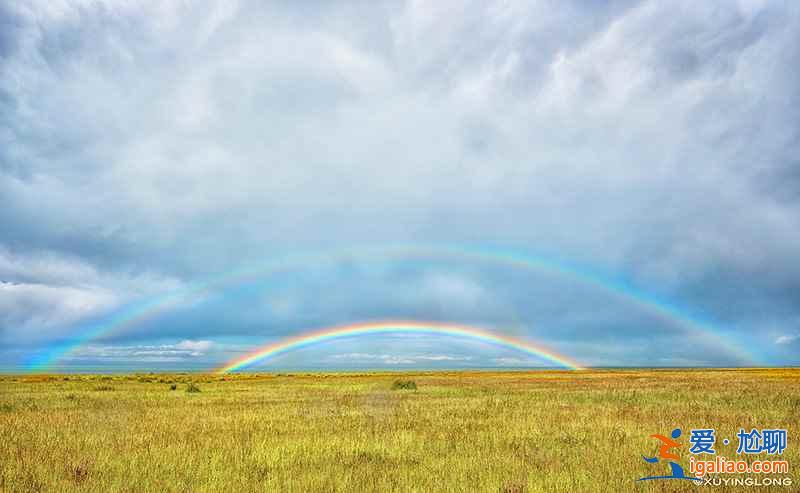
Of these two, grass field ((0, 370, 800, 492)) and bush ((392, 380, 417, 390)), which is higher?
grass field ((0, 370, 800, 492))

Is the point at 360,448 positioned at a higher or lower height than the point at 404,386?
higher

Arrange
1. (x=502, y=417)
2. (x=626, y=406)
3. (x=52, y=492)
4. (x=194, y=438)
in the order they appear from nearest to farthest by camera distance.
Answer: (x=52, y=492) < (x=194, y=438) < (x=502, y=417) < (x=626, y=406)

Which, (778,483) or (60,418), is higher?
(778,483)

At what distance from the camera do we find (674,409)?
20031mm

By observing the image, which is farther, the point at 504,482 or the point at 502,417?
the point at 502,417

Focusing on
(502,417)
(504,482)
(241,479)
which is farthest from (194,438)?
(502,417)

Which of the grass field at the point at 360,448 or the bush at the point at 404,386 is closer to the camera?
the grass field at the point at 360,448

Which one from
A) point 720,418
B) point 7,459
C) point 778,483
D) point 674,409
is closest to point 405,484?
point 778,483

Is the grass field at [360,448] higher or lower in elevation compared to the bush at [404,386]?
higher

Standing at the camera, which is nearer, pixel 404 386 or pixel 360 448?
pixel 360 448

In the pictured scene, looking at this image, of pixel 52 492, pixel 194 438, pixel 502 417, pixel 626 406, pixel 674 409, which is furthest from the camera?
pixel 626 406

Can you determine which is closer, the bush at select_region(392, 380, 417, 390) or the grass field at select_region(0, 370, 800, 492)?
the grass field at select_region(0, 370, 800, 492)

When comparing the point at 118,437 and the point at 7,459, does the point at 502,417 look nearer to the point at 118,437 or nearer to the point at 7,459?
the point at 118,437

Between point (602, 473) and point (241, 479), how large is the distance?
6445 millimetres
